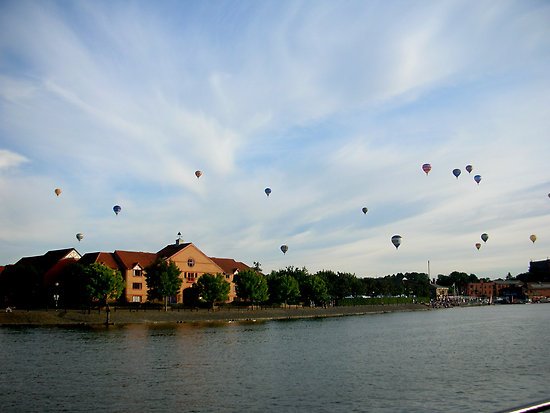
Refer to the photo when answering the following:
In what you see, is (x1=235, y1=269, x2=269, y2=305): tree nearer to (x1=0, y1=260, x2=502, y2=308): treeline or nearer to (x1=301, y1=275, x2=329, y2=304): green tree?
(x1=0, y1=260, x2=502, y2=308): treeline

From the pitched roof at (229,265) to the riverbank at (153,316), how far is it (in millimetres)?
18310

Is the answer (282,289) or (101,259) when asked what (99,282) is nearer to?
(101,259)

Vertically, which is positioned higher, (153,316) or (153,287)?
(153,287)

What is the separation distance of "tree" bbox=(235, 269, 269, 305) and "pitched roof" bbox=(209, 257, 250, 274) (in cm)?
1551

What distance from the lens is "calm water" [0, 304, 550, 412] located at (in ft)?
90.1

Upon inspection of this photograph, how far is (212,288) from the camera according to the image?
356 feet

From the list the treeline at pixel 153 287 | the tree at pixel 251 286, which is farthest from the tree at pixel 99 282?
the tree at pixel 251 286

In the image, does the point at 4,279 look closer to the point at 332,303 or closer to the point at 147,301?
the point at 147,301

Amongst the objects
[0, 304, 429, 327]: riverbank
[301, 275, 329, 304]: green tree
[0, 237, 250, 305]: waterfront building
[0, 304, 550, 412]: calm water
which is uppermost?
[0, 237, 250, 305]: waterfront building

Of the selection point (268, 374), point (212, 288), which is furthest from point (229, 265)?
point (268, 374)

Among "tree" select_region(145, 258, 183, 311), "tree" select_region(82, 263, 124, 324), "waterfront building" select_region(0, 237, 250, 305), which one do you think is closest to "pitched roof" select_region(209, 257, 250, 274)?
"waterfront building" select_region(0, 237, 250, 305)

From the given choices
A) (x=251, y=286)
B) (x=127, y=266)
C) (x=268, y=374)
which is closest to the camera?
(x=268, y=374)

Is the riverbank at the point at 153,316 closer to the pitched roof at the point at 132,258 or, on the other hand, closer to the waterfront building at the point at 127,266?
the waterfront building at the point at 127,266

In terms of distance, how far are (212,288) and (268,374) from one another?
72.4m
